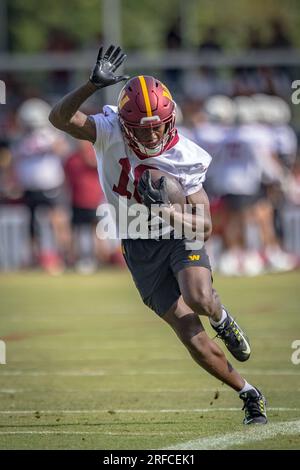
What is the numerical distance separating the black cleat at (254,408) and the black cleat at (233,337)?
→ 0.23 metres

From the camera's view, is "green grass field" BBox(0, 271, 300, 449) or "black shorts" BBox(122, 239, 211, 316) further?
"black shorts" BBox(122, 239, 211, 316)

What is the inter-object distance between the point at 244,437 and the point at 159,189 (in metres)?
1.32

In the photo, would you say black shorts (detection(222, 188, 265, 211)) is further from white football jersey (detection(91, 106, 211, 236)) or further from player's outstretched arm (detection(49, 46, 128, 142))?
player's outstretched arm (detection(49, 46, 128, 142))

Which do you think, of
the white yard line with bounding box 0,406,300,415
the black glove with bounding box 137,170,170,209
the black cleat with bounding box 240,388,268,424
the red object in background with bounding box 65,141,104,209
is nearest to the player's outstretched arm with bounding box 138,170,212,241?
the black glove with bounding box 137,170,170,209

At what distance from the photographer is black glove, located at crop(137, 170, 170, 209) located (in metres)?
5.66

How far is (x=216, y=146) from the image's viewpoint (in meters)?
14.7

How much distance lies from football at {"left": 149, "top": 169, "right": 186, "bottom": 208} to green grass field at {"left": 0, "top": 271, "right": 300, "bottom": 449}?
3.89ft

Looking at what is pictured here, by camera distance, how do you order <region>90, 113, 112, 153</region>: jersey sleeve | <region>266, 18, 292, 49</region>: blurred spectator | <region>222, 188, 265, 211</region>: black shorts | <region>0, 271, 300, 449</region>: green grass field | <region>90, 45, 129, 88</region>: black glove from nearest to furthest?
<region>0, 271, 300, 449</region>: green grass field, <region>90, 45, 129, 88</region>: black glove, <region>90, 113, 112, 153</region>: jersey sleeve, <region>222, 188, 265, 211</region>: black shorts, <region>266, 18, 292, 49</region>: blurred spectator

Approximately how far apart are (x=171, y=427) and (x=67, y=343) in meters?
3.32

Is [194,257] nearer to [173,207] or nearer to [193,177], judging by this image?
[173,207]

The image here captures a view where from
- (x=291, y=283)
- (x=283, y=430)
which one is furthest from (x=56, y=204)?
(x=283, y=430)

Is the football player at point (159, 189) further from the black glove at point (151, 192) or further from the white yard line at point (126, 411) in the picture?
the white yard line at point (126, 411)

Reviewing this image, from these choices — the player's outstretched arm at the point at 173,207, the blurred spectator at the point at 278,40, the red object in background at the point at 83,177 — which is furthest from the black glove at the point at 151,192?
the blurred spectator at the point at 278,40

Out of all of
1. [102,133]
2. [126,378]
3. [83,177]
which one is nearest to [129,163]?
[102,133]
